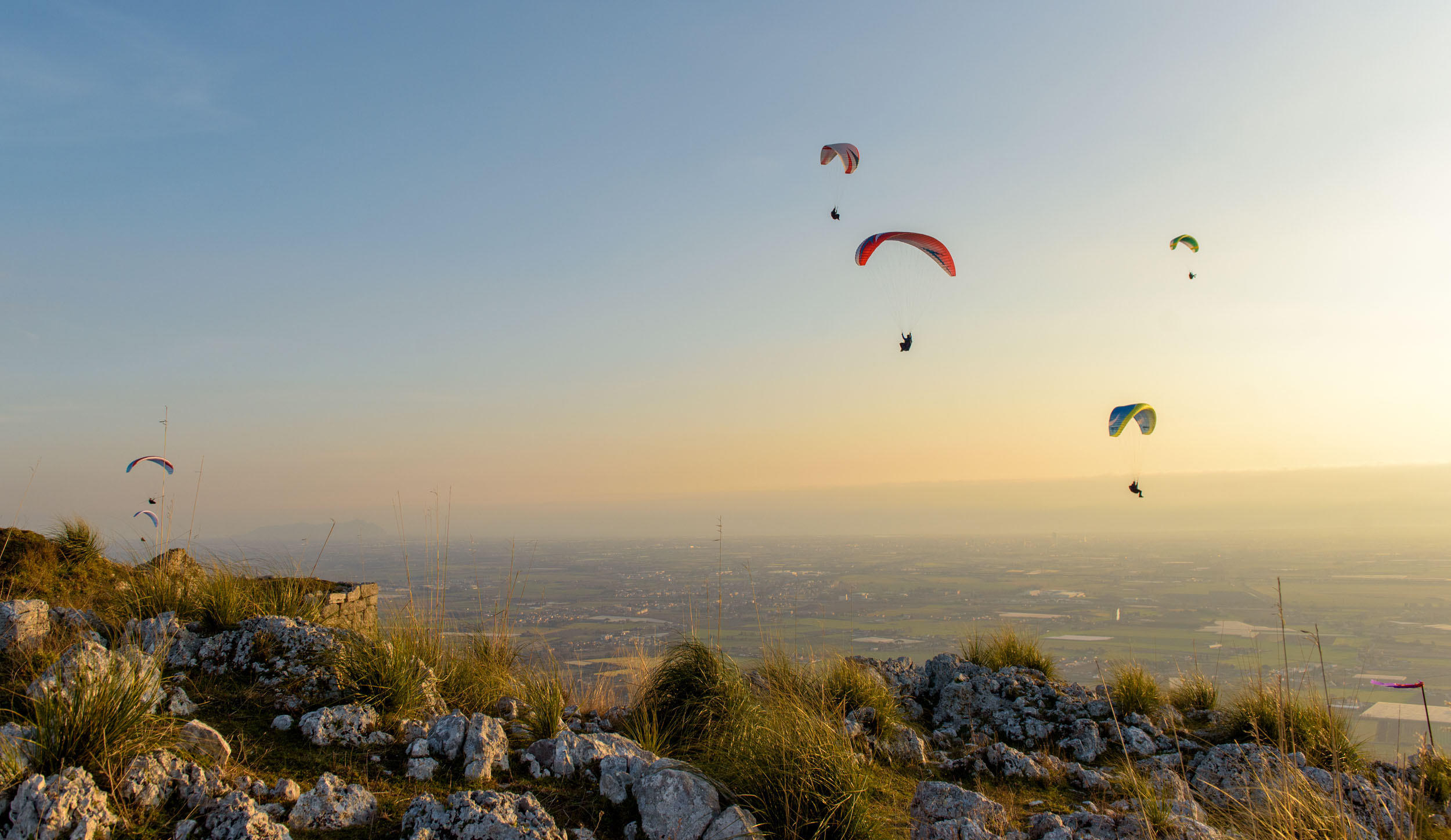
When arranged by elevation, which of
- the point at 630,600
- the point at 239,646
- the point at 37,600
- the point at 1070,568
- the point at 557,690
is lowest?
the point at 1070,568

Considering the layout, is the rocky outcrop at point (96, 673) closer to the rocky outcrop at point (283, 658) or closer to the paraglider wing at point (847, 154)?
the rocky outcrop at point (283, 658)

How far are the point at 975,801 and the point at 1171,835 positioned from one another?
1.26 m

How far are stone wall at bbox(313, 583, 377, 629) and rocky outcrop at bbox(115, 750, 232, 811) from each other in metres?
3.30

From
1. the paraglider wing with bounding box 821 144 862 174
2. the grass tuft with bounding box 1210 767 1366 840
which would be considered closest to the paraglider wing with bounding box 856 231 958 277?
the paraglider wing with bounding box 821 144 862 174

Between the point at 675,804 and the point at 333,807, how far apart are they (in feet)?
6.46

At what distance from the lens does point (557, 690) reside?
6324 millimetres

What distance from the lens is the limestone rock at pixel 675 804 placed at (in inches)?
162

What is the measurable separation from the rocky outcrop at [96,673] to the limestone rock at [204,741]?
237 millimetres

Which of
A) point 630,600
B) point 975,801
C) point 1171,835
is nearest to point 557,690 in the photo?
point 975,801

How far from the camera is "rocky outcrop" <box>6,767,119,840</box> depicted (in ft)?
10.4

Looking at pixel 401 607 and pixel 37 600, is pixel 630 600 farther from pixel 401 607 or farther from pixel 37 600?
pixel 37 600

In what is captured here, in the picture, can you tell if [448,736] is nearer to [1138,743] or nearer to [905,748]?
[905,748]

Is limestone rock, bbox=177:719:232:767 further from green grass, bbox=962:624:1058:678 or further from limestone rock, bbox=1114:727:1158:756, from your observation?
green grass, bbox=962:624:1058:678

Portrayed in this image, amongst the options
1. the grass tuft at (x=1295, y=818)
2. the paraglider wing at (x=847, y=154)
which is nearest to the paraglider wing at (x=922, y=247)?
the paraglider wing at (x=847, y=154)
